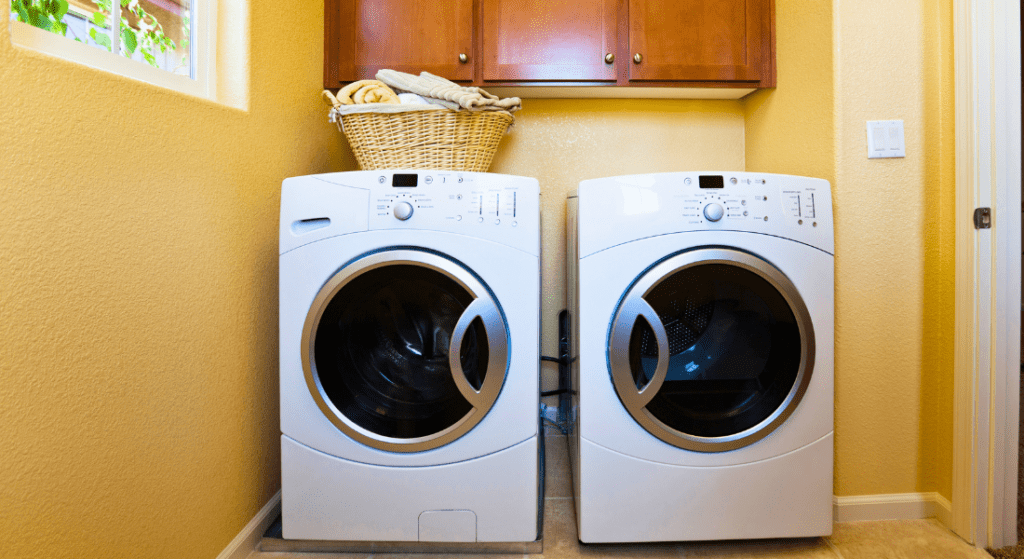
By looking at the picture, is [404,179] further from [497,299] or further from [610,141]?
[610,141]

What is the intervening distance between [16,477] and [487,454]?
2.61 ft

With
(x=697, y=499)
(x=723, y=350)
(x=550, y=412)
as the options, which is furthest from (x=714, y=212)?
(x=550, y=412)

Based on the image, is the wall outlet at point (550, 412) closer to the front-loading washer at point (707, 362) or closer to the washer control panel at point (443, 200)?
the front-loading washer at point (707, 362)

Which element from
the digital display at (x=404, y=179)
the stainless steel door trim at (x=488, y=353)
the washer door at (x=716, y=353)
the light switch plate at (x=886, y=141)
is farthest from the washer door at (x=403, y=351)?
the light switch plate at (x=886, y=141)

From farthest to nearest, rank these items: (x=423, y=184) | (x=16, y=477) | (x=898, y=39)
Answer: (x=898, y=39) < (x=423, y=184) < (x=16, y=477)

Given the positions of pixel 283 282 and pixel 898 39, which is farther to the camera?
pixel 898 39

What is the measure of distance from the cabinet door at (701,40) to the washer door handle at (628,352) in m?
0.89

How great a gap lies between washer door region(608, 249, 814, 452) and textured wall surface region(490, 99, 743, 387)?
764 millimetres

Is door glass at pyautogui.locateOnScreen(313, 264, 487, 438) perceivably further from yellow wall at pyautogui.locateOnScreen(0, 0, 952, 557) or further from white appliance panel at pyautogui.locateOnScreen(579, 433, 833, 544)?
white appliance panel at pyautogui.locateOnScreen(579, 433, 833, 544)

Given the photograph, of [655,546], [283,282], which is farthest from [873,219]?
[283,282]

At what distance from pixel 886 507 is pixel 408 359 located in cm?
134

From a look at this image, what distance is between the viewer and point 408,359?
1142 millimetres

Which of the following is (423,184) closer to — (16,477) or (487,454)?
(487,454)

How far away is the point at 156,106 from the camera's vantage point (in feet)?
2.98
